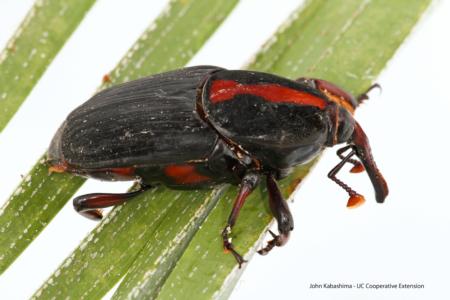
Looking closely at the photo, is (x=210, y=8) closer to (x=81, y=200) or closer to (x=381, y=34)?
(x=381, y=34)

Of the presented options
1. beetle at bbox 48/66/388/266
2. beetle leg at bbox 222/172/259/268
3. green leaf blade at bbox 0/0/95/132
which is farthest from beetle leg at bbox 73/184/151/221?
green leaf blade at bbox 0/0/95/132

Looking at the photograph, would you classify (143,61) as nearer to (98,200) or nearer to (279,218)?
(98,200)

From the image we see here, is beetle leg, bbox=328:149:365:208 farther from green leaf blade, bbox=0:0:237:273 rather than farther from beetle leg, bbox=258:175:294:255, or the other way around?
green leaf blade, bbox=0:0:237:273

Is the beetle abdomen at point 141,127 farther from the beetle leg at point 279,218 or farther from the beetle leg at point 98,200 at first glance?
the beetle leg at point 279,218

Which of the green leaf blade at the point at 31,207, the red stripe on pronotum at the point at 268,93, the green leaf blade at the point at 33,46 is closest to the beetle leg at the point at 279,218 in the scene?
the red stripe on pronotum at the point at 268,93

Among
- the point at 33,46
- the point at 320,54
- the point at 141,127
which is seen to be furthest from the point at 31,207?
the point at 320,54

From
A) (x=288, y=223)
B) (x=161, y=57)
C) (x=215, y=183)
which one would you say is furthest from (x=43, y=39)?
(x=288, y=223)
